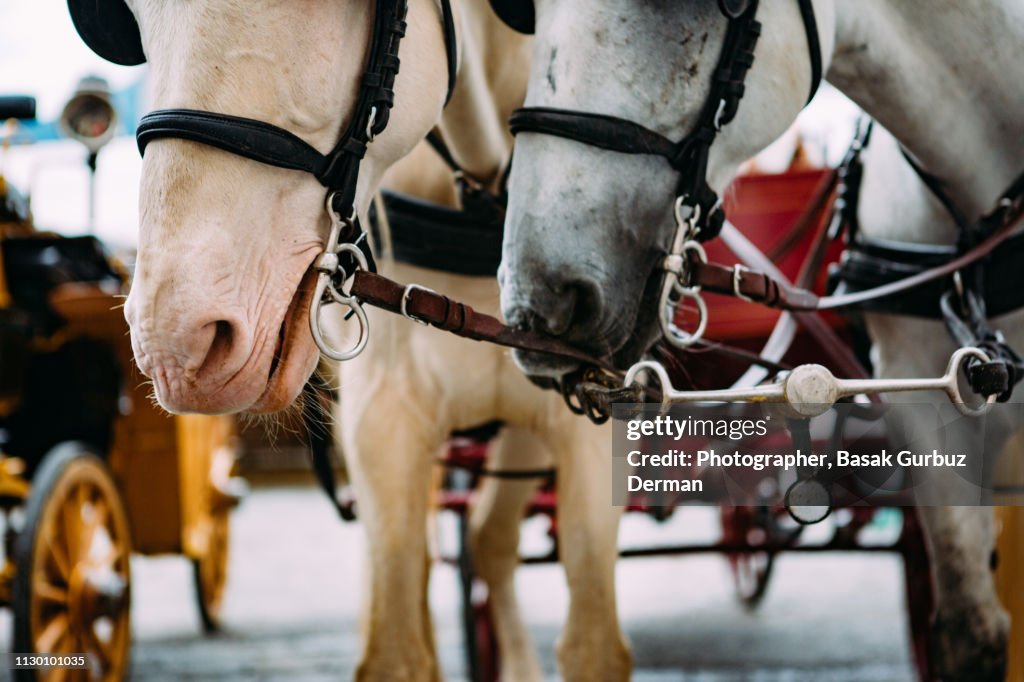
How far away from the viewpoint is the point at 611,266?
103 centimetres

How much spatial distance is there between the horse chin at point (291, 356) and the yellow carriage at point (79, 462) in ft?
3.83

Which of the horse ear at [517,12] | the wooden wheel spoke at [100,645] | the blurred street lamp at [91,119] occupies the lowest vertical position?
the wooden wheel spoke at [100,645]

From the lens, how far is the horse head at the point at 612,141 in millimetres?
1012

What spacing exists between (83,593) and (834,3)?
6.77ft

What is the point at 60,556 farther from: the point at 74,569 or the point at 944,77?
the point at 944,77

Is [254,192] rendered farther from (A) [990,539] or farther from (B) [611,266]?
(A) [990,539]

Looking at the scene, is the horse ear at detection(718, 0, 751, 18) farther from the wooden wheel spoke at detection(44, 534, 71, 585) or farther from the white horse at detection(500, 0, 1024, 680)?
the wooden wheel spoke at detection(44, 534, 71, 585)

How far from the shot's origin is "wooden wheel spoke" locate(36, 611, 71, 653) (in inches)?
84.1

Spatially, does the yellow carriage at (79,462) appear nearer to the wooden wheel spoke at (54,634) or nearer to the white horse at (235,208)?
the wooden wheel spoke at (54,634)

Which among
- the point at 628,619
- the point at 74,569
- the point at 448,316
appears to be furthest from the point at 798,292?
the point at 628,619

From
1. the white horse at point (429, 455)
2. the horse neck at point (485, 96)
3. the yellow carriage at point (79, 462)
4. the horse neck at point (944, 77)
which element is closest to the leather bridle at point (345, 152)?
the horse neck at point (485, 96)

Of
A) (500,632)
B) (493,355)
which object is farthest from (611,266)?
(500,632)

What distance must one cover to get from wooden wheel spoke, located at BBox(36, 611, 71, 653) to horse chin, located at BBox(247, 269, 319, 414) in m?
1.43

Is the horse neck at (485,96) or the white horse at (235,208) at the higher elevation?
the horse neck at (485,96)
